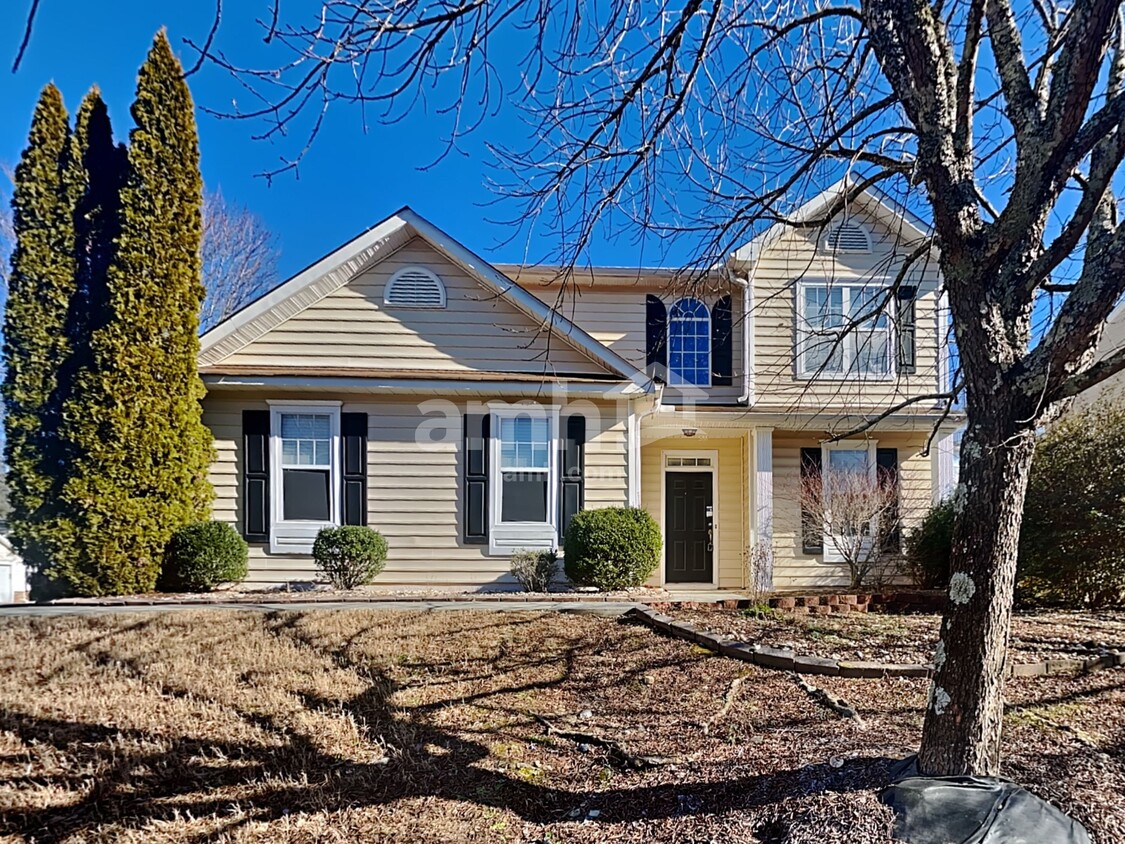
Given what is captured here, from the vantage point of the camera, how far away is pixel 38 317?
8.67 metres

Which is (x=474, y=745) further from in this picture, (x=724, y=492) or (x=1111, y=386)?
(x=724, y=492)

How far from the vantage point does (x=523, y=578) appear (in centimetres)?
895

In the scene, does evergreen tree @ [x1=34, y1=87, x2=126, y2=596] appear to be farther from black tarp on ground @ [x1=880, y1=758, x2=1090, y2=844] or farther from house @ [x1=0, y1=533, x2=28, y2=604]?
black tarp on ground @ [x1=880, y1=758, x2=1090, y2=844]

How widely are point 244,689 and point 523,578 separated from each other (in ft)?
15.1

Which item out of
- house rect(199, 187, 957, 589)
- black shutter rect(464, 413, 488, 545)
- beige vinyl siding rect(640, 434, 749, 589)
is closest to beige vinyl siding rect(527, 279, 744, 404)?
beige vinyl siding rect(640, 434, 749, 589)

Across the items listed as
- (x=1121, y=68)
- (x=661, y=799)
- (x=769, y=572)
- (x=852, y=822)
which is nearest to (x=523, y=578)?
(x=769, y=572)

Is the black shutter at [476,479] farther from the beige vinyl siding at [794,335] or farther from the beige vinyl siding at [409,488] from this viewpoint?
the beige vinyl siding at [794,335]

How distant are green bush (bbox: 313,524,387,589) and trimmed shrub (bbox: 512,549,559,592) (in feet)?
6.40

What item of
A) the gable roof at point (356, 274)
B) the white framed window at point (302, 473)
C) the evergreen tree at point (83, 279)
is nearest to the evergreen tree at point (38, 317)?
the evergreen tree at point (83, 279)

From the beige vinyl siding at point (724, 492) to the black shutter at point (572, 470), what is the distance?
228 cm

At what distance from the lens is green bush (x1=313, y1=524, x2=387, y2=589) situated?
28.8ft

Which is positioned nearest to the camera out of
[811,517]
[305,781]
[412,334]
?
[305,781]

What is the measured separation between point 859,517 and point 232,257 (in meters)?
18.0

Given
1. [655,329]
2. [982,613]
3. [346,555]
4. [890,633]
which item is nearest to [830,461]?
[655,329]
